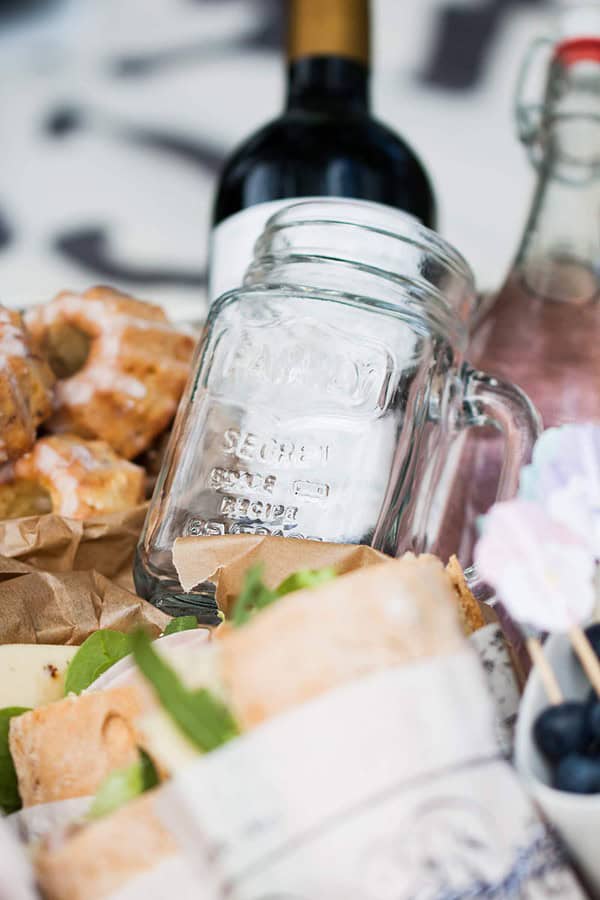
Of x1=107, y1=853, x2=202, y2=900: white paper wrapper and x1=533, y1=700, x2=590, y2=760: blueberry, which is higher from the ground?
x1=533, y1=700, x2=590, y2=760: blueberry

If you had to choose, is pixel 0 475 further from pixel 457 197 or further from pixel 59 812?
pixel 457 197

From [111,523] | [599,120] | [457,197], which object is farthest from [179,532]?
[457,197]

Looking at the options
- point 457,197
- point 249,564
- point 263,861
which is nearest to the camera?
point 263,861

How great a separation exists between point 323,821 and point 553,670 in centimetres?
10

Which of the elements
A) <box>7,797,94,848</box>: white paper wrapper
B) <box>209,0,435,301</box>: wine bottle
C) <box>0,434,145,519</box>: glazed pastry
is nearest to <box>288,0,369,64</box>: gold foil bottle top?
<box>209,0,435,301</box>: wine bottle

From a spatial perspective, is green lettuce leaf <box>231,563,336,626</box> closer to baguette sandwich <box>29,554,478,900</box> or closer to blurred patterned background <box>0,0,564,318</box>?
baguette sandwich <box>29,554,478,900</box>

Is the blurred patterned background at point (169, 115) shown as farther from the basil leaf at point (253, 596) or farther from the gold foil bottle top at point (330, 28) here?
the basil leaf at point (253, 596)

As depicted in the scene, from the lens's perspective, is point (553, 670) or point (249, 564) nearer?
point (553, 670)

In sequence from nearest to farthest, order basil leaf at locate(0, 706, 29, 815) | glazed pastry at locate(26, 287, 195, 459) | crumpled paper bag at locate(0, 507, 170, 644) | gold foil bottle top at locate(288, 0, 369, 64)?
basil leaf at locate(0, 706, 29, 815), crumpled paper bag at locate(0, 507, 170, 644), glazed pastry at locate(26, 287, 195, 459), gold foil bottle top at locate(288, 0, 369, 64)

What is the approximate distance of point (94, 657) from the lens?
43 cm

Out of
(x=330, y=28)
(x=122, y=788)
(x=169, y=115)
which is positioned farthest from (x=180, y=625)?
(x=169, y=115)

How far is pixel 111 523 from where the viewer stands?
1.83ft

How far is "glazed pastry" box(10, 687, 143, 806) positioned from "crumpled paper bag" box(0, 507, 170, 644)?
0.41 feet

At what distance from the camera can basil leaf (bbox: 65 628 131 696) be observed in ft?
1.38
